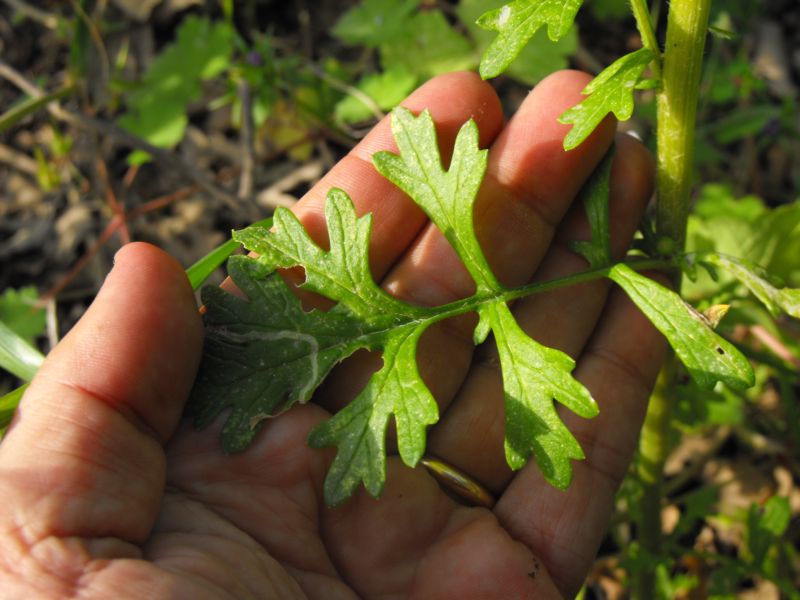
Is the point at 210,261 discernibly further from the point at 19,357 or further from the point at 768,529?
the point at 768,529

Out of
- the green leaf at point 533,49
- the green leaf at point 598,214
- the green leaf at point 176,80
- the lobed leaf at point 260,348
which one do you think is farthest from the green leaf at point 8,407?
the green leaf at point 533,49

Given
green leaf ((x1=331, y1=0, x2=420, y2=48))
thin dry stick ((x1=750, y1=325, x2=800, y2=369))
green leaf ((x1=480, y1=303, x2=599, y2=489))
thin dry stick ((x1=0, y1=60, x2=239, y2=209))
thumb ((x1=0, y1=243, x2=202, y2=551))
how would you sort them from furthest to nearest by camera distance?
green leaf ((x1=331, y1=0, x2=420, y2=48))
thin dry stick ((x1=0, y1=60, x2=239, y2=209))
thin dry stick ((x1=750, y1=325, x2=800, y2=369))
green leaf ((x1=480, y1=303, x2=599, y2=489))
thumb ((x1=0, y1=243, x2=202, y2=551))

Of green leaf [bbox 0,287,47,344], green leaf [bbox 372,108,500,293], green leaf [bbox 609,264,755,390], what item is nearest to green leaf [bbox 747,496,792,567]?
green leaf [bbox 609,264,755,390]

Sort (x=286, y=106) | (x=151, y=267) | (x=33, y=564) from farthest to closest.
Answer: (x=286, y=106) < (x=151, y=267) < (x=33, y=564)

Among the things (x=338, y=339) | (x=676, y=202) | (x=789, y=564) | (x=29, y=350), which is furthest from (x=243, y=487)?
(x=789, y=564)

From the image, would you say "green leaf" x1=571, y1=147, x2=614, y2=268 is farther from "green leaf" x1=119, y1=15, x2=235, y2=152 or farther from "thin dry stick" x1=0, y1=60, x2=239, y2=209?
"green leaf" x1=119, y1=15, x2=235, y2=152

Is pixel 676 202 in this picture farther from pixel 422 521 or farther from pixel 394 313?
pixel 422 521
